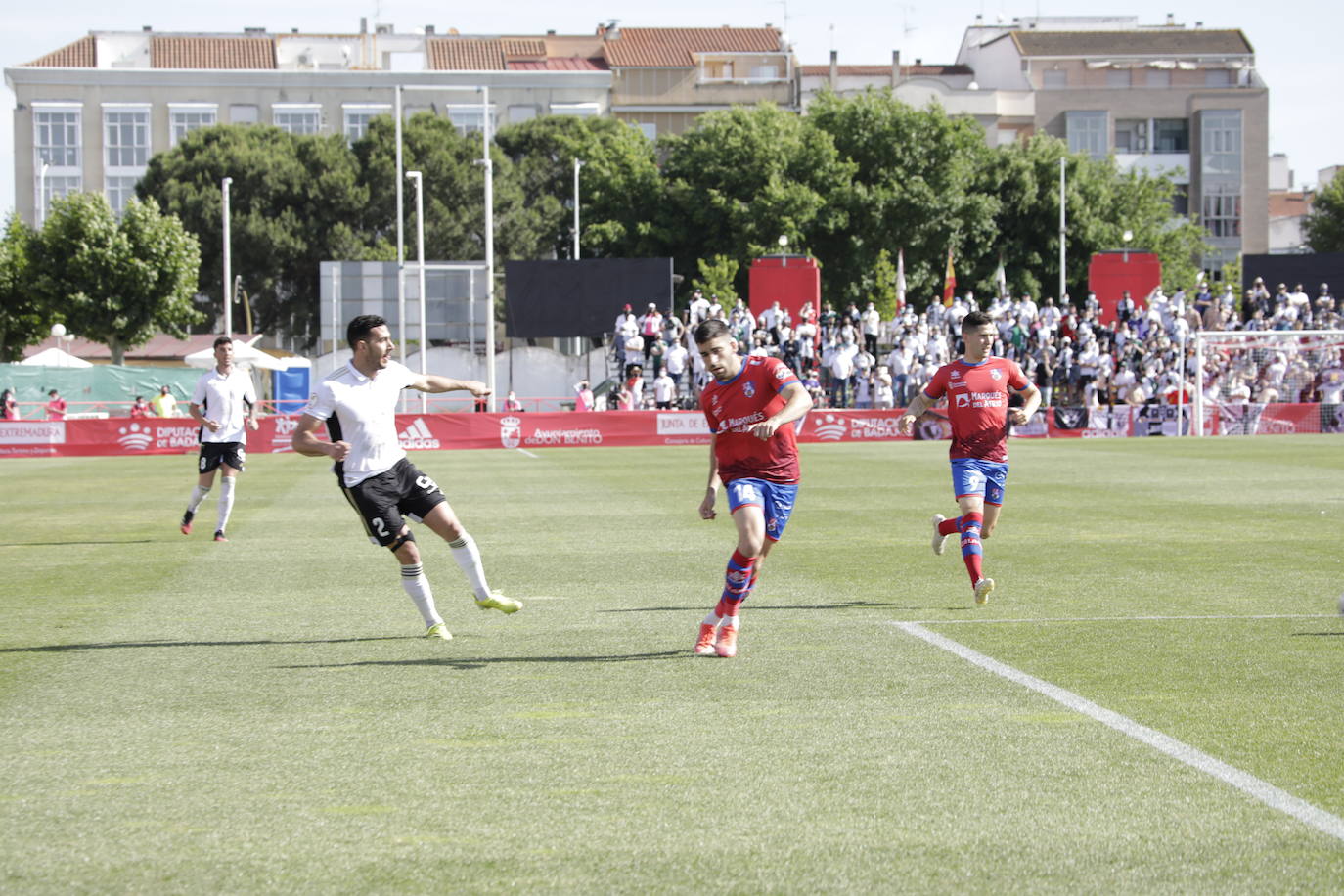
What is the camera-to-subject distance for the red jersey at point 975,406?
10.7 m

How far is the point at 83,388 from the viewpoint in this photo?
142 feet

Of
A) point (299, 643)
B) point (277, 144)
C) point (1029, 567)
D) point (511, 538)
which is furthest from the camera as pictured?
point (277, 144)

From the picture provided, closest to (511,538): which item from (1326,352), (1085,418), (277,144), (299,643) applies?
(299,643)

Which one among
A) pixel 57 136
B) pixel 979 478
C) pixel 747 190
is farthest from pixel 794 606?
pixel 57 136

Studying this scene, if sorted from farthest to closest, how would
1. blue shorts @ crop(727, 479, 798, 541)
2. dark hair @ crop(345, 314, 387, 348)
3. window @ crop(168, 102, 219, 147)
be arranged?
window @ crop(168, 102, 219, 147)
dark hair @ crop(345, 314, 387, 348)
blue shorts @ crop(727, 479, 798, 541)

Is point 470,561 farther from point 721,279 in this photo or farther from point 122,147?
point 122,147

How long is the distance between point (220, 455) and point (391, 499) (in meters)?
7.73

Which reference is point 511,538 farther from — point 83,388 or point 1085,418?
point 83,388

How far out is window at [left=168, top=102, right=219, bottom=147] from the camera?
8638 cm

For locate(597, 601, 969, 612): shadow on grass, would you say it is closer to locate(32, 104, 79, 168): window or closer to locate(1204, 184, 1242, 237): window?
locate(32, 104, 79, 168): window

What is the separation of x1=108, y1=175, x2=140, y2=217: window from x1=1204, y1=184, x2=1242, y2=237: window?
64.5m

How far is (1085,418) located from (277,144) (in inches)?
1925

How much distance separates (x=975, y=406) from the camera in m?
10.8

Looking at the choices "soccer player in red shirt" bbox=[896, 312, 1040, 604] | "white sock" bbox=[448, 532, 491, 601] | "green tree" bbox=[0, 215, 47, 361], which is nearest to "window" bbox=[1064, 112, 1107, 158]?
"green tree" bbox=[0, 215, 47, 361]
